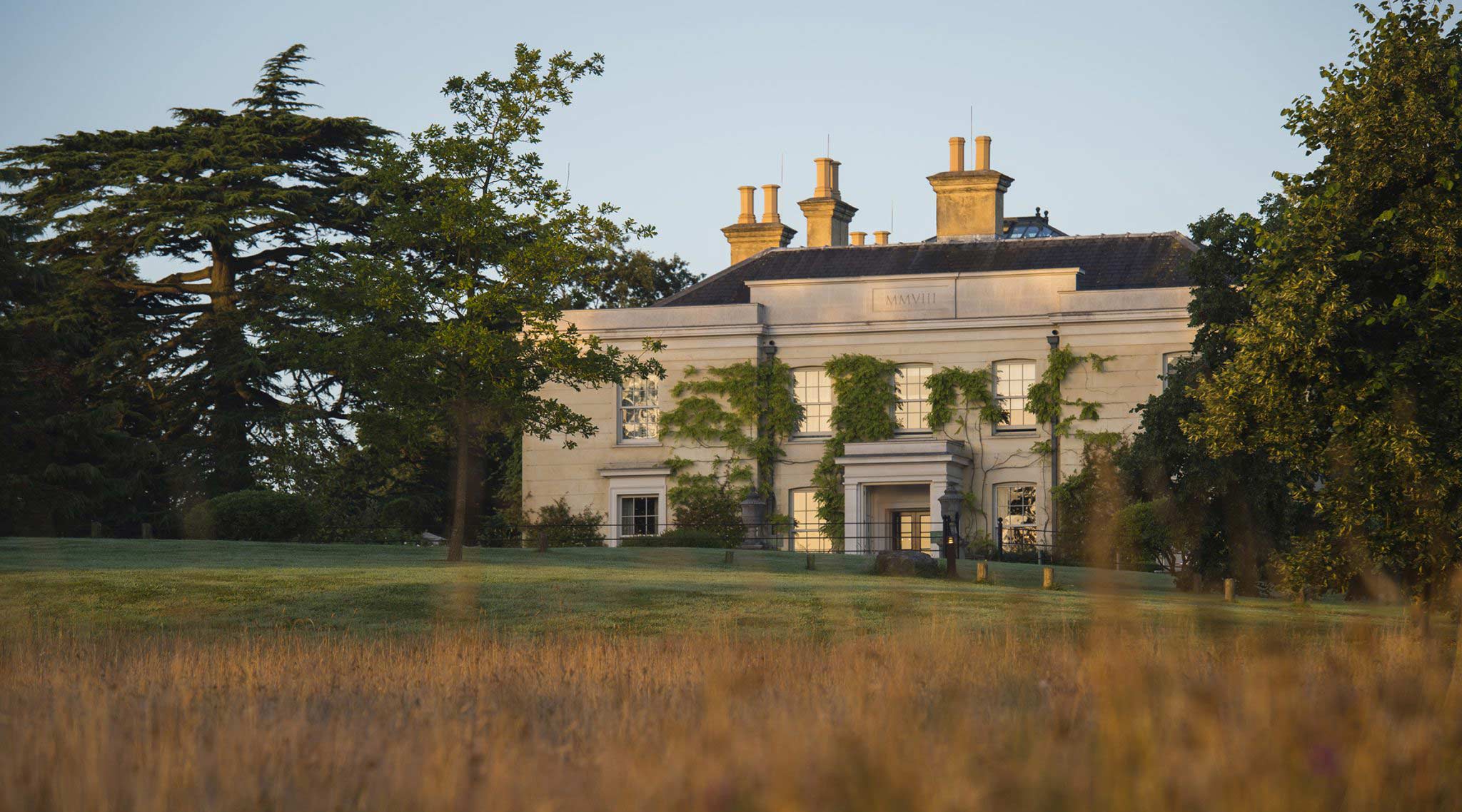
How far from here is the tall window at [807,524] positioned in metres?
38.9

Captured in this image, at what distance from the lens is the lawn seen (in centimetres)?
1744

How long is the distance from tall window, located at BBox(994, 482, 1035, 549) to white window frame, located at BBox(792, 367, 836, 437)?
445 centimetres

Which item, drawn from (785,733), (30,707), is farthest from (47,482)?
(785,733)

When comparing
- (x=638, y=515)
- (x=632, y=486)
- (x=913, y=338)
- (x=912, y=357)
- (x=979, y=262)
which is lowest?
(x=638, y=515)

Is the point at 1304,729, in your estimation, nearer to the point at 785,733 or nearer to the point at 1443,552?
the point at 785,733

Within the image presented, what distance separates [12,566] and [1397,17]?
1823cm

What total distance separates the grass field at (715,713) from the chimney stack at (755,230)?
32083mm

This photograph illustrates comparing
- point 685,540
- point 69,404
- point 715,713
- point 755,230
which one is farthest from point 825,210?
point 715,713

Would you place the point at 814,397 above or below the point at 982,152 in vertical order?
below

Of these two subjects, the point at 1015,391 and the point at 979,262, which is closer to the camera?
the point at 1015,391

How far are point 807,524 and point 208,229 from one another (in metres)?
15.5

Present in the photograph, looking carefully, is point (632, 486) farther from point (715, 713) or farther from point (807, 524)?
point (715, 713)

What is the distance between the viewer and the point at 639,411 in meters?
40.9

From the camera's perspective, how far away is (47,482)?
34.1 meters
